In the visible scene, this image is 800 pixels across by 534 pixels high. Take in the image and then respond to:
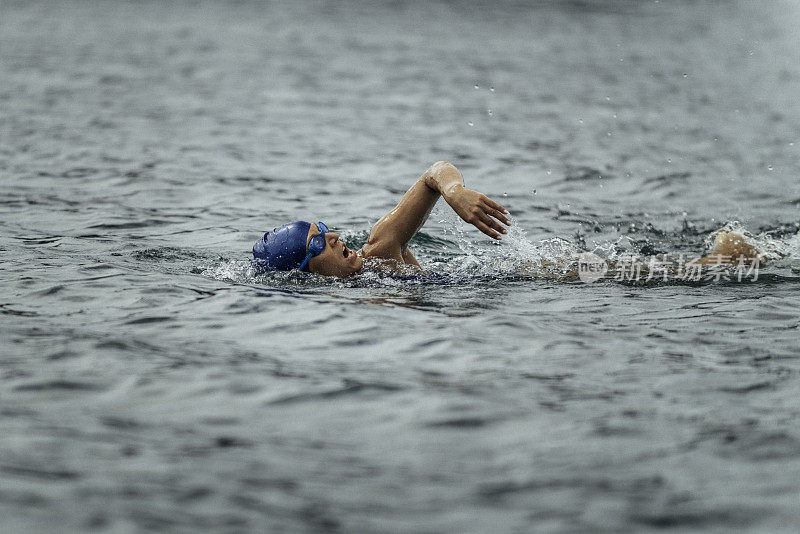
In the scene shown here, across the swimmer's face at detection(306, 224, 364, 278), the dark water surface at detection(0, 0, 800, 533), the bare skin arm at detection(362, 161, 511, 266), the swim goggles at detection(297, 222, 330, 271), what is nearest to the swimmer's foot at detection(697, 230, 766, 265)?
the dark water surface at detection(0, 0, 800, 533)

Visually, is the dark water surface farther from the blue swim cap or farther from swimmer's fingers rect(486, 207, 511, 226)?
swimmer's fingers rect(486, 207, 511, 226)

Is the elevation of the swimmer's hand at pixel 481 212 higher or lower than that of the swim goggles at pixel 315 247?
higher

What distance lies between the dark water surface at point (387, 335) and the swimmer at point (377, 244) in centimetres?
21

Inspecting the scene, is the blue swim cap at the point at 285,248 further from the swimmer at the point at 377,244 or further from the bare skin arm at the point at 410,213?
the bare skin arm at the point at 410,213

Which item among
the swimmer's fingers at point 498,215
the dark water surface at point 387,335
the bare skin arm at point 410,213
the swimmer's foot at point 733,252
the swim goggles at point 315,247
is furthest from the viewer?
the swimmer's foot at point 733,252

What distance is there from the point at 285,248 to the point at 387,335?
6.16 feet

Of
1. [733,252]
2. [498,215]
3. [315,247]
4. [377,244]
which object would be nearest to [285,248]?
[315,247]

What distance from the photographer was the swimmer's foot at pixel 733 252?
850 centimetres

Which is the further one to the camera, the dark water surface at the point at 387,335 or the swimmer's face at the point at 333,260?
the swimmer's face at the point at 333,260

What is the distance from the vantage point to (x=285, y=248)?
26.4ft

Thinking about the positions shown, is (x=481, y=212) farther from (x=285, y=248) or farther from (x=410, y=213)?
(x=285, y=248)

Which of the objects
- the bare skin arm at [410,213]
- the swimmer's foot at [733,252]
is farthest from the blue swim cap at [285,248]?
the swimmer's foot at [733,252]

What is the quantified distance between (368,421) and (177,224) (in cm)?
658

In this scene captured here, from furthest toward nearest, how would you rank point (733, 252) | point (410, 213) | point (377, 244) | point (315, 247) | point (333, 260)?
point (733, 252), point (377, 244), point (410, 213), point (333, 260), point (315, 247)
